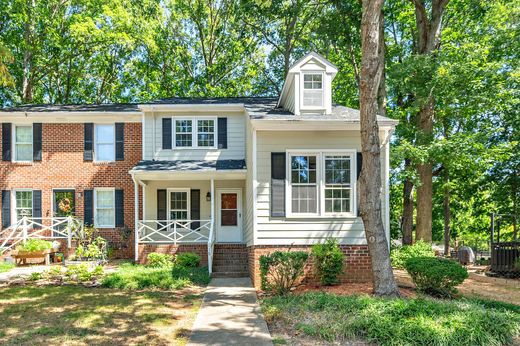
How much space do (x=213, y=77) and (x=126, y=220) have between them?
12.0 meters

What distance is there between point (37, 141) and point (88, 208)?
3.40 m

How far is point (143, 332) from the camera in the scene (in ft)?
20.2

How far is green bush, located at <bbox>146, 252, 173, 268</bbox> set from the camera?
1236 cm

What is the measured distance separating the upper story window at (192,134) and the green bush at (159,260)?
4.37m

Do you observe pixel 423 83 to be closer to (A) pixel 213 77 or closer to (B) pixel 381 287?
(B) pixel 381 287

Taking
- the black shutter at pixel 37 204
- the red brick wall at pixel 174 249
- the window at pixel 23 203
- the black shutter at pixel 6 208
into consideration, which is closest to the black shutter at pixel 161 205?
the red brick wall at pixel 174 249

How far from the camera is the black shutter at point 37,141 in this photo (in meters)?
15.1

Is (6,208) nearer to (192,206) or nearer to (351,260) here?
(192,206)

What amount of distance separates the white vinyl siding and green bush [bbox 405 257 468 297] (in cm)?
1471

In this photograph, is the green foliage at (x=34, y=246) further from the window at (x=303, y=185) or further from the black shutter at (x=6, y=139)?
the window at (x=303, y=185)

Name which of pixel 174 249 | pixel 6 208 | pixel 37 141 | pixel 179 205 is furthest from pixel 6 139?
pixel 174 249

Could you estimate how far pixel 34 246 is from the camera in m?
13.1

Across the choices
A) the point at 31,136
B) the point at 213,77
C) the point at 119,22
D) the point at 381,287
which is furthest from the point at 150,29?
the point at 381,287

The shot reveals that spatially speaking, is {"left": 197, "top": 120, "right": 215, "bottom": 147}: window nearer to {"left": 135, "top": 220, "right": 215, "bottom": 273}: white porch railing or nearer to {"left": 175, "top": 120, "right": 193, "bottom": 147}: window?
{"left": 175, "top": 120, "right": 193, "bottom": 147}: window
